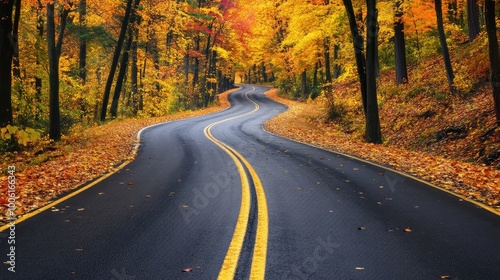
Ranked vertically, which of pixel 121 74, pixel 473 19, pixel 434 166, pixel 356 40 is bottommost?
pixel 434 166

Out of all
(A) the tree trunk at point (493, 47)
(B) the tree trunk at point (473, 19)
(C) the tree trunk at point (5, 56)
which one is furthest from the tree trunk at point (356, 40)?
(C) the tree trunk at point (5, 56)

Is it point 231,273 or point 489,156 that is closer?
point 231,273

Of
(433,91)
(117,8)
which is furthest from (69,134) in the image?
(433,91)

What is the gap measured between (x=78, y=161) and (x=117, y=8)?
16945mm

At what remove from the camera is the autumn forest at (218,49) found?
1505 centimetres

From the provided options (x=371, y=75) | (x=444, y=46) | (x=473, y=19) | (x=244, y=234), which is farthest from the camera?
(x=473, y=19)

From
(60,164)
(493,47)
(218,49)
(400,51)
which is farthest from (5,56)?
(218,49)

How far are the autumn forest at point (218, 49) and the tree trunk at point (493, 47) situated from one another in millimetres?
34

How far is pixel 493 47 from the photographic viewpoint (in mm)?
12656

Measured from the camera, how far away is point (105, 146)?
14.5m

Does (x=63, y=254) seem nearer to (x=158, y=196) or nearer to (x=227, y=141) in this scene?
(x=158, y=196)

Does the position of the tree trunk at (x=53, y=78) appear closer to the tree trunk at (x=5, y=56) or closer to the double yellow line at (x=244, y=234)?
the tree trunk at (x=5, y=56)

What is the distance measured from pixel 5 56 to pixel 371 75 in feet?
44.9

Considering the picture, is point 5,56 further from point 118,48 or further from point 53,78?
point 118,48
